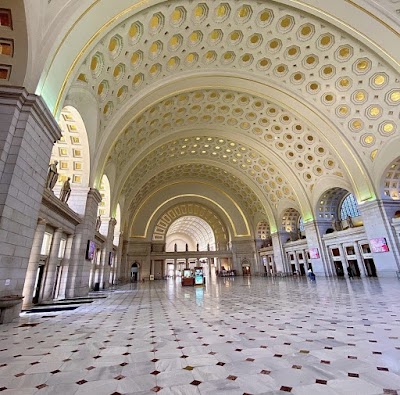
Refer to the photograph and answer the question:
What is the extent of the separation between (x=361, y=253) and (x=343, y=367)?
23.3 meters

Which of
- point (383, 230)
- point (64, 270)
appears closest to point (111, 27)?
point (64, 270)

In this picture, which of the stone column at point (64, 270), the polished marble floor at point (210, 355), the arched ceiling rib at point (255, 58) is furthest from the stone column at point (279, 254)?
the stone column at point (64, 270)

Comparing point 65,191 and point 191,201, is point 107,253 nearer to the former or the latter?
point 65,191

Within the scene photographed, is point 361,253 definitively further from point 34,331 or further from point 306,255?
point 34,331

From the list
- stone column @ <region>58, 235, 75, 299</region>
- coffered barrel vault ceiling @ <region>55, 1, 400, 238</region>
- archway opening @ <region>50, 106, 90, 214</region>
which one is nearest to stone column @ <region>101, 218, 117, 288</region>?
coffered barrel vault ceiling @ <region>55, 1, 400, 238</region>

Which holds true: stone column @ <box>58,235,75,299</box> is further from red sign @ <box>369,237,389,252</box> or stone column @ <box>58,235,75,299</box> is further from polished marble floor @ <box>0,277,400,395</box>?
red sign @ <box>369,237,389,252</box>

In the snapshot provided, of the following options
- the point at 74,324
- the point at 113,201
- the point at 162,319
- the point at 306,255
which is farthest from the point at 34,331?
the point at 306,255

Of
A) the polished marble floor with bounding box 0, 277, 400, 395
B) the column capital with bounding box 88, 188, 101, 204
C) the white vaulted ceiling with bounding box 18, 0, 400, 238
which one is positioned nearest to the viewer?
the polished marble floor with bounding box 0, 277, 400, 395

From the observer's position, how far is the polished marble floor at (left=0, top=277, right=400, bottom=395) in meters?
3.20

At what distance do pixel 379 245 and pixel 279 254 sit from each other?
14042mm

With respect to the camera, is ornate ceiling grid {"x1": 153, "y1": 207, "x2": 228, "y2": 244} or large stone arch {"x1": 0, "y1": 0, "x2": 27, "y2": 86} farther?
ornate ceiling grid {"x1": 153, "y1": 207, "x2": 228, "y2": 244}

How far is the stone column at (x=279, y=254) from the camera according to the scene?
3173 centimetres

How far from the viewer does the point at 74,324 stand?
720cm

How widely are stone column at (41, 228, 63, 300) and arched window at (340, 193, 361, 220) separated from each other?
27.0 metres
